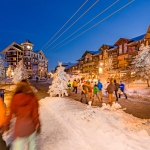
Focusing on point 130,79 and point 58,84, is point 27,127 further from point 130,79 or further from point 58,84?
point 130,79

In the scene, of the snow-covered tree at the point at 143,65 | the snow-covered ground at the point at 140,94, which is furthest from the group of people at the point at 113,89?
the snow-covered tree at the point at 143,65

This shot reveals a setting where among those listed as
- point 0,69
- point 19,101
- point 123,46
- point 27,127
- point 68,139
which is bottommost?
point 68,139

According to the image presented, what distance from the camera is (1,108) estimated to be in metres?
3.95

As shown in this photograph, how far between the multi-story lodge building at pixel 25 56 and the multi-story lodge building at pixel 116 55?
2445 cm

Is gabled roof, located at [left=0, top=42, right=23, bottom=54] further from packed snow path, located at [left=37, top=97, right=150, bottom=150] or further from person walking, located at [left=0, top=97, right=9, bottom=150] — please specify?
person walking, located at [left=0, top=97, right=9, bottom=150]

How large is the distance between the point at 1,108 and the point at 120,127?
172 inches

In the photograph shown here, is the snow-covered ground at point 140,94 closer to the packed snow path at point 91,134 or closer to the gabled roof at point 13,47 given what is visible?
the packed snow path at point 91,134

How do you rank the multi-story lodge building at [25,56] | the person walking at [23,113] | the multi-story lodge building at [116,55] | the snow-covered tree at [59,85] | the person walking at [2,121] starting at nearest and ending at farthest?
1. the person walking at [23,113]
2. the person walking at [2,121]
3. the snow-covered tree at [59,85]
4. the multi-story lodge building at [116,55]
5. the multi-story lodge building at [25,56]

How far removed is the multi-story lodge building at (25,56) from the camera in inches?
2822

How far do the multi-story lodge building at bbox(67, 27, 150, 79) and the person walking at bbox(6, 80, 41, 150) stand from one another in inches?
1377

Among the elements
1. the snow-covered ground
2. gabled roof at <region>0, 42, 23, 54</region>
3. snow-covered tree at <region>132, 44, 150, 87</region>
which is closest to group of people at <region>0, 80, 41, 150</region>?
the snow-covered ground

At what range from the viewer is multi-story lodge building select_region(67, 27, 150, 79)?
42.4m

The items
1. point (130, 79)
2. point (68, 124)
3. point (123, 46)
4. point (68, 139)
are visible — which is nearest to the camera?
point (68, 139)

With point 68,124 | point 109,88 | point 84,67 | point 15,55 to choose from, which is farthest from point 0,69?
point 68,124
